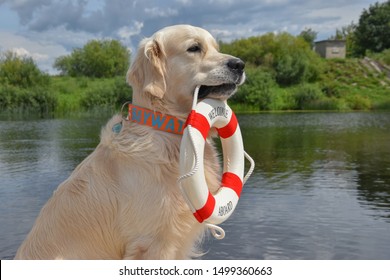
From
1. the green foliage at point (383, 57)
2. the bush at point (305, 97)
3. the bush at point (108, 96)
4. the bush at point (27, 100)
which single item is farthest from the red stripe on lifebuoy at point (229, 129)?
the green foliage at point (383, 57)

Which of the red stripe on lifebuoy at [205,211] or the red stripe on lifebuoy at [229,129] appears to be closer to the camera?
the red stripe on lifebuoy at [205,211]

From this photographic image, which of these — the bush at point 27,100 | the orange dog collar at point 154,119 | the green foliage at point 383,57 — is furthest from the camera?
the green foliage at point 383,57

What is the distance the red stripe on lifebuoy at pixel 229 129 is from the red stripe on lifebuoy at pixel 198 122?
1.29 feet

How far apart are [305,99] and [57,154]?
43.0m

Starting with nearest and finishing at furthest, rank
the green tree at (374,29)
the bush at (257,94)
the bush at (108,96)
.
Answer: the bush at (108,96) < the bush at (257,94) < the green tree at (374,29)

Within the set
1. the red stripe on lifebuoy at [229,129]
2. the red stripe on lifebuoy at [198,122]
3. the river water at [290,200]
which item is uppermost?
the red stripe on lifebuoy at [198,122]

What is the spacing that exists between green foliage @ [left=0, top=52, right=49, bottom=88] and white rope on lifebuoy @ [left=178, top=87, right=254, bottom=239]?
55.4m

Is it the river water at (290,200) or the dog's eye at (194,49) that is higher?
the dog's eye at (194,49)

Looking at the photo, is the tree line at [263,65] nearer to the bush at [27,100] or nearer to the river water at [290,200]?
the bush at [27,100]

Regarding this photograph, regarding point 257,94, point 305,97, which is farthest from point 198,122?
point 305,97

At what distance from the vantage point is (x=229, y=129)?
420 centimetres

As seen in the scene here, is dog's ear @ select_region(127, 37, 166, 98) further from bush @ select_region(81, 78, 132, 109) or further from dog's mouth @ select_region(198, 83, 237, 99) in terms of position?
bush @ select_region(81, 78, 132, 109)

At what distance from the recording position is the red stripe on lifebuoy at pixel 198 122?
3.70 metres

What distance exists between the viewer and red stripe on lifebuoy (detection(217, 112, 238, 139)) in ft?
13.7
